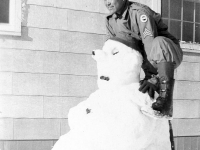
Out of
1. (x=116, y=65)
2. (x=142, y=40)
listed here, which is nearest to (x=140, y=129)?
(x=116, y=65)

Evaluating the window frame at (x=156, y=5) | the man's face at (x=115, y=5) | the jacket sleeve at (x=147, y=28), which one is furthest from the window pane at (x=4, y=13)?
the jacket sleeve at (x=147, y=28)

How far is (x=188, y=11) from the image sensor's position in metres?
4.57

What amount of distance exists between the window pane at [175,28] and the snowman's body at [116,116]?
281cm

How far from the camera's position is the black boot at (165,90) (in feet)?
5.18

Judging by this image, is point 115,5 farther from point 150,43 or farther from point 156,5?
point 156,5

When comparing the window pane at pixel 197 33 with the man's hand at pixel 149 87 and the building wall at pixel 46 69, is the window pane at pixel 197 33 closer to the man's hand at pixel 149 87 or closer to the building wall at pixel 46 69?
the building wall at pixel 46 69

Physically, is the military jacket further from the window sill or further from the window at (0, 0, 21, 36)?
the window sill

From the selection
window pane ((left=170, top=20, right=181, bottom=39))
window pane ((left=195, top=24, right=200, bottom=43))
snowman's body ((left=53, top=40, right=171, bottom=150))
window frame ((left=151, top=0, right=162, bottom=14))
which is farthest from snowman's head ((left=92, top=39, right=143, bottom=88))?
window pane ((left=195, top=24, right=200, bottom=43))

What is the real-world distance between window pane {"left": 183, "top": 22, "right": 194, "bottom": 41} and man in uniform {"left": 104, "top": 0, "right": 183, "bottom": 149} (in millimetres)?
2815

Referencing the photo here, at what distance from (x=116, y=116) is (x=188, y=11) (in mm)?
3428

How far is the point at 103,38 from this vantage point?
3859 millimetres

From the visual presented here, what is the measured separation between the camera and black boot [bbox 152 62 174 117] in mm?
1580

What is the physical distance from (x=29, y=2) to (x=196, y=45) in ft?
8.08

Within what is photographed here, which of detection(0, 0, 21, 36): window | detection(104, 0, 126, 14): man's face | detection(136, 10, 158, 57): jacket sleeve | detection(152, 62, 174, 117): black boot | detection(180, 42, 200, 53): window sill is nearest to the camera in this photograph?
detection(152, 62, 174, 117): black boot
